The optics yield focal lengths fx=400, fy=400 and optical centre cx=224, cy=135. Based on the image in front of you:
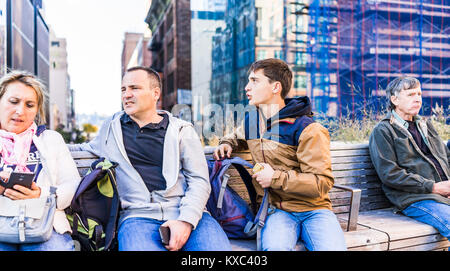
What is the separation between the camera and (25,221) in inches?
92.4

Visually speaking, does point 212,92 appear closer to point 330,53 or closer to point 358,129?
point 330,53

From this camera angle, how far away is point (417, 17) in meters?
14.1

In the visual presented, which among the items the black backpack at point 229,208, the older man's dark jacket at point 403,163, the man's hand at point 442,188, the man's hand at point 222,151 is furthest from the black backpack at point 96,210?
the man's hand at point 442,188

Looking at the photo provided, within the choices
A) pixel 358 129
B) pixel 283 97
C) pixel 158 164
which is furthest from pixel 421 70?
pixel 158 164

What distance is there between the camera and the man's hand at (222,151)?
3.34 m

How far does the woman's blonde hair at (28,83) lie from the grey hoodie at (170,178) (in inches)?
17.9

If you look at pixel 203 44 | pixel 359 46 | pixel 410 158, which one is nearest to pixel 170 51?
pixel 203 44

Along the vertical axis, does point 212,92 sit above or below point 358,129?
above

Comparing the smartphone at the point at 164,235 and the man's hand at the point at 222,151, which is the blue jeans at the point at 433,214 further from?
the smartphone at the point at 164,235

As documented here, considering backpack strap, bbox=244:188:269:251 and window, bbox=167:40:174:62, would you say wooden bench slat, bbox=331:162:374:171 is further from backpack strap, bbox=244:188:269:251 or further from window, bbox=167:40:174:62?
window, bbox=167:40:174:62

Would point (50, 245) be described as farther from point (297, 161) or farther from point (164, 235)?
point (297, 161)

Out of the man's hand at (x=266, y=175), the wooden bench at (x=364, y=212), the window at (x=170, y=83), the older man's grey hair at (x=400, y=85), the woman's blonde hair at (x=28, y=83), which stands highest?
the window at (x=170, y=83)

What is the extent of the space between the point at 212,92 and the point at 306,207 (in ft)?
70.3

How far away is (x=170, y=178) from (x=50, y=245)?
89 centimetres
